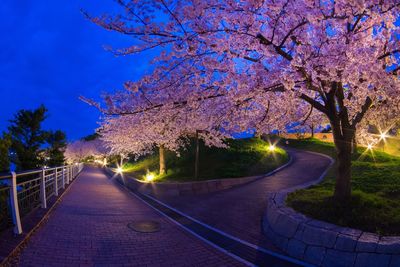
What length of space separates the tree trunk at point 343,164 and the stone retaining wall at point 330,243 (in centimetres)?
150

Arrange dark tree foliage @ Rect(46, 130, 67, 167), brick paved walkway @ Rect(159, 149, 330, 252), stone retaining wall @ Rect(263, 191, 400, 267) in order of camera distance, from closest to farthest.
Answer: stone retaining wall @ Rect(263, 191, 400, 267) < brick paved walkway @ Rect(159, 149, 330, 252) < dark tree foliage @ Rect(46, 130, 67, 167)

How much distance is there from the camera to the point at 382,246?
5355 mm

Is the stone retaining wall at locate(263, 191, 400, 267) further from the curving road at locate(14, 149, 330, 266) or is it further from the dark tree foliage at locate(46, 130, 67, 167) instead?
the dark tree foliage at locate(46, 130, 67, 167)

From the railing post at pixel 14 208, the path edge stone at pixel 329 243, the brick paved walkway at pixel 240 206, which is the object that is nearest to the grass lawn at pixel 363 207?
the path edge stone at pixel 329 243

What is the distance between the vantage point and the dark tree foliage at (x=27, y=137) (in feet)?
78.5

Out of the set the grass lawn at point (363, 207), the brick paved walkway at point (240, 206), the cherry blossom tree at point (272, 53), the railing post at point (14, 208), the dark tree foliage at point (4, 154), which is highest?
the cherry blossom tree at point (272, 53)

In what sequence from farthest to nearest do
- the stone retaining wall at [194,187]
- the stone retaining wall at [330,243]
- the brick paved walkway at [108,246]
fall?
the stone retaining wall at [194,187]
the brick paved walkway at [108,246]
the stone retaining wall at [330,243]

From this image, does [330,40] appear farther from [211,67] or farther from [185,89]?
[185,89]

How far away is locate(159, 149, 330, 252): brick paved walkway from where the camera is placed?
8508 mm

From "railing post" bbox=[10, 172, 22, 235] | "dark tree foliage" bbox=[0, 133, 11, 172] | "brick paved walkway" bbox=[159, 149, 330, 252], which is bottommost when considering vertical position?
"brick paved walkway" bbox=[159, 149, 330, 252]

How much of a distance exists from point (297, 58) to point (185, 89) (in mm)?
3466

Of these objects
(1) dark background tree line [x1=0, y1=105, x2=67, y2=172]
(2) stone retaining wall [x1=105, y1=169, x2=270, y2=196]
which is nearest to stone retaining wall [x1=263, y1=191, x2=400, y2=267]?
(2) stone retaining wall [x1=105, y1=169, x2=270, y2=196]

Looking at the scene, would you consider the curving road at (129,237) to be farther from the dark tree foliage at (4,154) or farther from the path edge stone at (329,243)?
the dark tree foliage at (4,154)

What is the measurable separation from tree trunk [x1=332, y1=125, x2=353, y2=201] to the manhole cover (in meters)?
5.03
